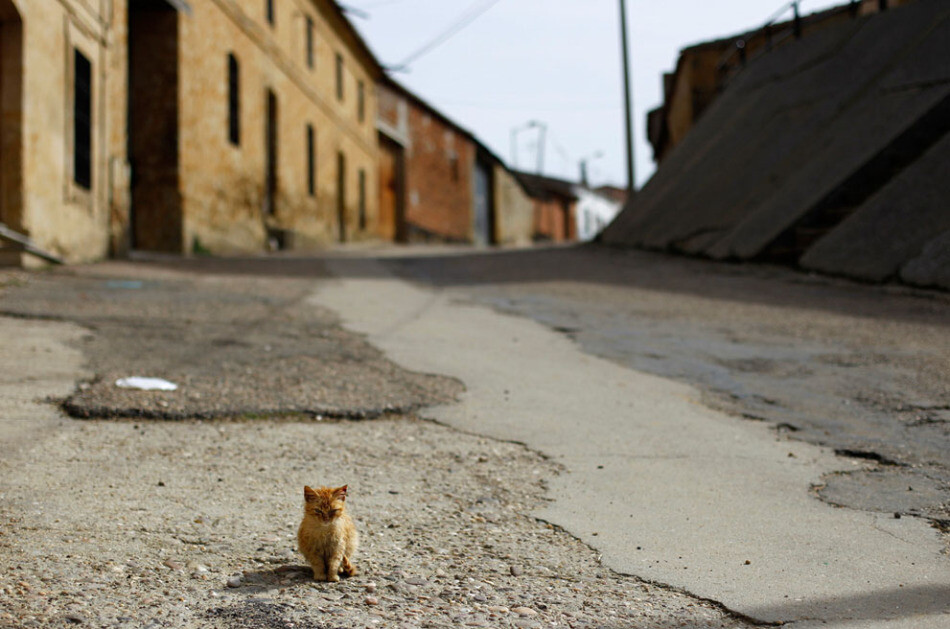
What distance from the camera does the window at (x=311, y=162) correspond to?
20.9 m

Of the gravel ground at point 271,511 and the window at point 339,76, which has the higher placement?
the window at point 339,76

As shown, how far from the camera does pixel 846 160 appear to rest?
9.67 meters

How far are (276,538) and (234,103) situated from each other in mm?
14377

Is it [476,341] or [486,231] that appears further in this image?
[486,231]

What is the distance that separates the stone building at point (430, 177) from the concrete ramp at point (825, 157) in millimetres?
15368

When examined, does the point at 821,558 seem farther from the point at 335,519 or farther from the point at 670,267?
the point at 670,267

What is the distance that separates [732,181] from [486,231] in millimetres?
26974

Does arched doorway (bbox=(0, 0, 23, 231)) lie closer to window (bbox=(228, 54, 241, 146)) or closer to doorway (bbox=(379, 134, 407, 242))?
window (bbox=(228, 54, 241, 146))

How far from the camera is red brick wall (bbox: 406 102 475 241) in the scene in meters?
30.6

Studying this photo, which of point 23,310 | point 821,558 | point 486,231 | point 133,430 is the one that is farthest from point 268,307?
point 486,231

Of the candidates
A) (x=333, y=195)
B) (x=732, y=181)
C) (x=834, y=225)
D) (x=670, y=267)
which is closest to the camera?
(x=834, y=225)

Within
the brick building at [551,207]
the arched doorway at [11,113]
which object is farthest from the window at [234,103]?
the brick building at [551,207]

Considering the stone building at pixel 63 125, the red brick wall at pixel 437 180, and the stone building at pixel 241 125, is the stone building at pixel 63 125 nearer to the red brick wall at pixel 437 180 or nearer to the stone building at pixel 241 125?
the stone building at pixel 241 125

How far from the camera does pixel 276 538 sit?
2596mm
